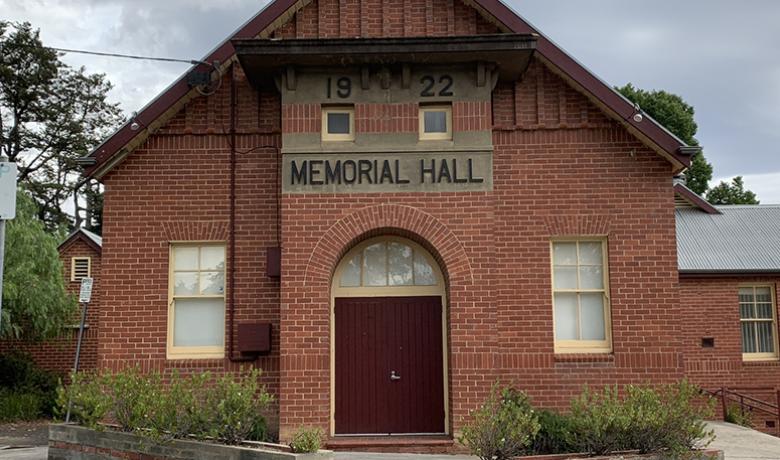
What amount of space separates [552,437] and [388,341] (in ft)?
9.31

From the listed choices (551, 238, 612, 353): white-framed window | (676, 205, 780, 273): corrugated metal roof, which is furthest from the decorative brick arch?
(676, 205, 780, 273): corrugated metal roof

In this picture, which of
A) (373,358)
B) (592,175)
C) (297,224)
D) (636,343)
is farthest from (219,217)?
(636,343)

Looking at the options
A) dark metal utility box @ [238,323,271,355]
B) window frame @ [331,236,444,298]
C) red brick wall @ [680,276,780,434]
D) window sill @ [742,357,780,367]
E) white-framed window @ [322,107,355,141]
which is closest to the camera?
dark metal utility box @ [238,323,271,355]

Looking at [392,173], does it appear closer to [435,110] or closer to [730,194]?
[435,110]

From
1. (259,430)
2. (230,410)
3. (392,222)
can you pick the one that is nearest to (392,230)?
(392,222)

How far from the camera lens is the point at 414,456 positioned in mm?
10625

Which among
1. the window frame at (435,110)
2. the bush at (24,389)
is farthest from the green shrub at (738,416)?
the bush at (24,389)

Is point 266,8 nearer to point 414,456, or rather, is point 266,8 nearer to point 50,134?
point 414,456

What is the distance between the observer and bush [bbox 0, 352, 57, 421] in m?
19.4

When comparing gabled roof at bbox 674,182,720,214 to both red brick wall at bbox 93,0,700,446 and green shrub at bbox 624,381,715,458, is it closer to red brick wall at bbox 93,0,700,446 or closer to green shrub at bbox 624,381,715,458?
red brick wall at bbox 93,0,700,446

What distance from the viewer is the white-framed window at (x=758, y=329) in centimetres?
1922

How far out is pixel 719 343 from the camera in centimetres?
1895

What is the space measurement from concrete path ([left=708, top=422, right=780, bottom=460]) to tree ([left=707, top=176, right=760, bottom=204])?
3037cm

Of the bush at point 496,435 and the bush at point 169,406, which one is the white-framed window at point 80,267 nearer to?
the bush at point 169,406
